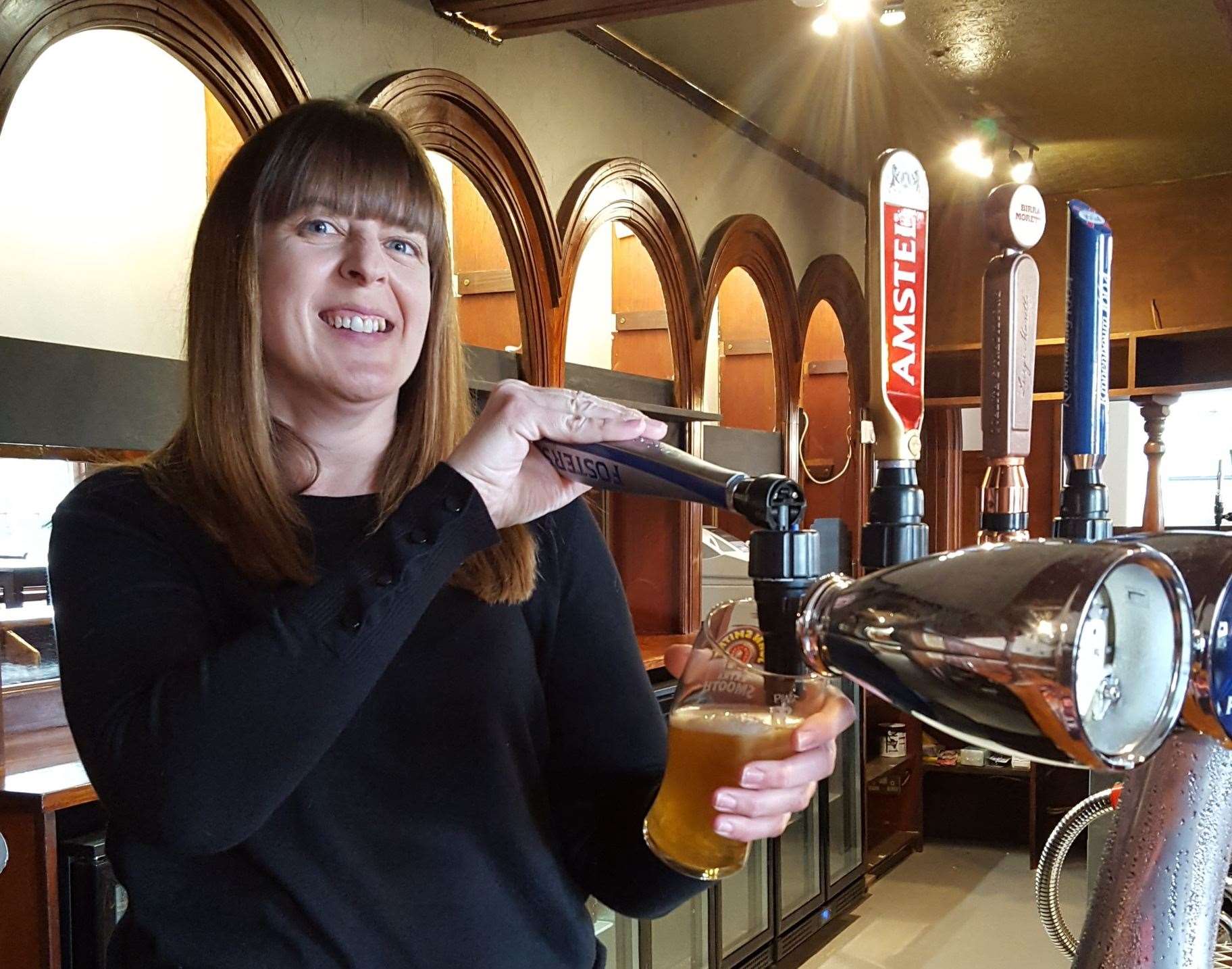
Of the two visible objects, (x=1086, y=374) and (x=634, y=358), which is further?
(x=634, y=358)

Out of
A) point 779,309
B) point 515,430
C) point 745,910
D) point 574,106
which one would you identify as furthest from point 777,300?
point 515,430

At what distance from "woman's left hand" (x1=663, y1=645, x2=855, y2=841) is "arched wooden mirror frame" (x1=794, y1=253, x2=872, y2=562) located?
13.9 feet

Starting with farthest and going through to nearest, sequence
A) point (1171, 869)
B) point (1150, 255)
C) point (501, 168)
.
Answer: point (1150, 255) → point (501, 168) → point (1171, 869)

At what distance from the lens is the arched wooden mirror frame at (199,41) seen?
5.83ft

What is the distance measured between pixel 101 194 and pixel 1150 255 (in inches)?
172

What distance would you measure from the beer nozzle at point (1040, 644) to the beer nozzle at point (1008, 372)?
454 millimetres

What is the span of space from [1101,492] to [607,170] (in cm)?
284

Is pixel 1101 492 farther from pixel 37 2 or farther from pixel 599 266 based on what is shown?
pixel 599 266

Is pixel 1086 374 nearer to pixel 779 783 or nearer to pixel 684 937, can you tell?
pixel 779 783

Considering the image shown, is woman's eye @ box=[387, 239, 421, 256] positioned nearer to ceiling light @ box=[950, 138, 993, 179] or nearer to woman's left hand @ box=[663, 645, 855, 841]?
woman's left hand @ box=[663, 645, 855, 841]

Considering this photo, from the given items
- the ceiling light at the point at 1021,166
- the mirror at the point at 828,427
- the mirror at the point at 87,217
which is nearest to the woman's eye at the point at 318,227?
the mirror at the point at 87,217

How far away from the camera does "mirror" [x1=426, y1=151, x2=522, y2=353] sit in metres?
3.22

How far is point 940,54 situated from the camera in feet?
12.0

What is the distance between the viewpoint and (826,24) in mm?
3076
